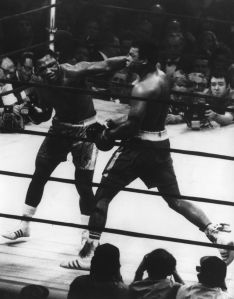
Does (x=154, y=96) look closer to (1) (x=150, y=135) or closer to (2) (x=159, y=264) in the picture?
(1) (x=150, y=135)

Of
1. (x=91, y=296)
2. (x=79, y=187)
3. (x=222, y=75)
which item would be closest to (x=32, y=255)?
(x=79, y=187)

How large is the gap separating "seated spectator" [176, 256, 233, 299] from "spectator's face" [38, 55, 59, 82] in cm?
161

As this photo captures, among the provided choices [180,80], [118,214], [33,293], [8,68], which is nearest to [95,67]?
[118,214]

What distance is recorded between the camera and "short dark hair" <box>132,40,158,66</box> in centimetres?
390

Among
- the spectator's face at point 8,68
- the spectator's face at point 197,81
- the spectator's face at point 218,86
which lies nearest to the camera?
the spectator's face at point 218,86

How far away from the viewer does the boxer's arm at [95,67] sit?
4133mm

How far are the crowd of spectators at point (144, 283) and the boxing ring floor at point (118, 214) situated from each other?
0.35 m

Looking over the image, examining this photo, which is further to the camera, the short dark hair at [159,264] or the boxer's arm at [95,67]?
the boxer's arm at [95,67]

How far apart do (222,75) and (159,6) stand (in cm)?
89

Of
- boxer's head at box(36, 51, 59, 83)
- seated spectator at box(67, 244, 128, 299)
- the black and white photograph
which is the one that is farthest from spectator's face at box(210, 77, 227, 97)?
seated spectator at box(67, 244, 128, 299)

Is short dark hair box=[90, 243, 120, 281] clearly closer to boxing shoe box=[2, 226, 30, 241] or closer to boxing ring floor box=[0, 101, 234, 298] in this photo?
boxing ring floor box=[0, 101, 234, 298]

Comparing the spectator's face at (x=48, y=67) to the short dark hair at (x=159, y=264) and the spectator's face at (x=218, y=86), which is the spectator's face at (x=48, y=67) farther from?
the spectator's face at (x=218, y=86)

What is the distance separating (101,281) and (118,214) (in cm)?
143

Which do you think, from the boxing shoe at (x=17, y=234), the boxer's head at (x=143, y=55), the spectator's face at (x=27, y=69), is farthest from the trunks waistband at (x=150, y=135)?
the spectator's face at (x=27, y=69)
